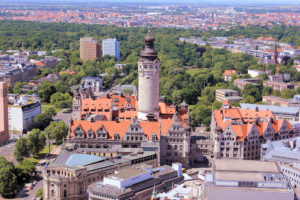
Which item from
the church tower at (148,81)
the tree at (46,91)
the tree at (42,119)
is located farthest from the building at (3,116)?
the tree at (46,91)

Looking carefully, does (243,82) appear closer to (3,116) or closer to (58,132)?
(58,132)

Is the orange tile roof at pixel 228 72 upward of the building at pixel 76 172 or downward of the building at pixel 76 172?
upward

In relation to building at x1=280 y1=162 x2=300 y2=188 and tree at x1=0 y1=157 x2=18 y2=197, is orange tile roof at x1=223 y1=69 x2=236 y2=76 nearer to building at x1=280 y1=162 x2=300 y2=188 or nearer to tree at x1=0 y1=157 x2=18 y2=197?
building at x1=280 y1=162 x2=300 y2=188


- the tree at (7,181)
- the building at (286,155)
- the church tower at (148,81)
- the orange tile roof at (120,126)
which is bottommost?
the tree at (7,181)

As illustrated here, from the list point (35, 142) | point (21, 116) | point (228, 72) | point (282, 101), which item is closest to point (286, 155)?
point (35, 142)

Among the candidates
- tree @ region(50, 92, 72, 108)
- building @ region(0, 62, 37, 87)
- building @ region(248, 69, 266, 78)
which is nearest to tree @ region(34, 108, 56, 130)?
tree @ region(50, 92, 72, 108)

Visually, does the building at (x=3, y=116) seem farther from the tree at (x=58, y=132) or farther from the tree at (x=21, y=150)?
the tree at (x=21, y=150)

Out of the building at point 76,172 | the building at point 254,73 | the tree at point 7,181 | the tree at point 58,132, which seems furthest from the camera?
the building at point 254,73
